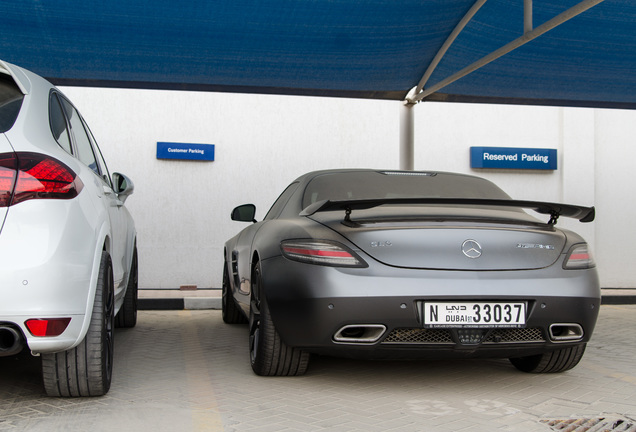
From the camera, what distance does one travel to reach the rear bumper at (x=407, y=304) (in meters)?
3.58

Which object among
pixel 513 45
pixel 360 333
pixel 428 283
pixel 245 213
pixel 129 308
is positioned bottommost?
pixel 129 308

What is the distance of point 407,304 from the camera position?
3566 mm

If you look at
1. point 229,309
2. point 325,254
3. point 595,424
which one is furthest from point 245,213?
point 595,424

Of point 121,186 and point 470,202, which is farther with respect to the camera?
point 121,186

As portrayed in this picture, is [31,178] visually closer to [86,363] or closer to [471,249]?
[86,363]

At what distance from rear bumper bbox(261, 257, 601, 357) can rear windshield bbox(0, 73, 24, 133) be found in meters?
1.57

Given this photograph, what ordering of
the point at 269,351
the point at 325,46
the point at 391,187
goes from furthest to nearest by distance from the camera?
1. the point at 325,46
2. the point at 391,187
3. the point at 269,351

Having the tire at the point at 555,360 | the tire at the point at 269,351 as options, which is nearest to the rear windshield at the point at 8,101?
the tire at the point at 269,351

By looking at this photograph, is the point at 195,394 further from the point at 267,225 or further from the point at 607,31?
the point at 607,31

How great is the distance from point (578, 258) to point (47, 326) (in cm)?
277

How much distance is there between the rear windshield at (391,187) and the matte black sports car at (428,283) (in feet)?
1.98

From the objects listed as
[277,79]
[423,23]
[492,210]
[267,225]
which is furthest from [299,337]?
[277,79]

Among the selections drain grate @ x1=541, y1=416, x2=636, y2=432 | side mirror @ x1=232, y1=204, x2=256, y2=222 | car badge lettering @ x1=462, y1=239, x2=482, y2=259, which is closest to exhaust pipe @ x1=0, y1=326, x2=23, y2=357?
car badge lettering @ x1=462, y1=239, x2=482, y2=259

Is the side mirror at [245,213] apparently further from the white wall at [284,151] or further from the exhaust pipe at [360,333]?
the white wall at [284,151]
